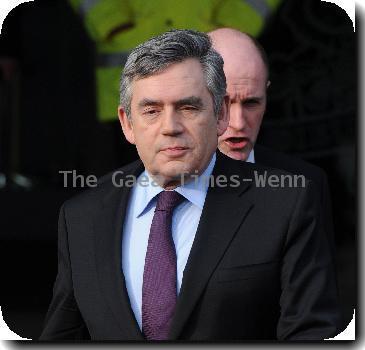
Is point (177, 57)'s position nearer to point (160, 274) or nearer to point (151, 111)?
point (151, 111)

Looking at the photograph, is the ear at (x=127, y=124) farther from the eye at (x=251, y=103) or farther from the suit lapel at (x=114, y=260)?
the eye at (x=251, y=103)

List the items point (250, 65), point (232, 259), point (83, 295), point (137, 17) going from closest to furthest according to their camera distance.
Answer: point (232, 259) < point (83, 295) < point (250, 65) < point (137, 17)

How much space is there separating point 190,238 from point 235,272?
0.70ft

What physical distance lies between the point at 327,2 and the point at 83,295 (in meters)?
1.74

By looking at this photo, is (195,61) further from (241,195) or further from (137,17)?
(137,17)

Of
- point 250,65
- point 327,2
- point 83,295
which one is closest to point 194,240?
point 83,295

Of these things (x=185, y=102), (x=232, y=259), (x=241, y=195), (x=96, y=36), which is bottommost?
(x=232, y=259)

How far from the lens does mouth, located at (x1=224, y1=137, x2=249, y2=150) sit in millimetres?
2746

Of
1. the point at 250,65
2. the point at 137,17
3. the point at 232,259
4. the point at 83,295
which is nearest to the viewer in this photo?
the point at 232,259

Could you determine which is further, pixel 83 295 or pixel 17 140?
pixel 17 140

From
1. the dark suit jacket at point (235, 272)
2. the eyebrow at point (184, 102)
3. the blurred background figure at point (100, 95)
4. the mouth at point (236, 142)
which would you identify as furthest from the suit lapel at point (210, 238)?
the blurred background figure at point (100, 95)

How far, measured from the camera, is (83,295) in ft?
7.70

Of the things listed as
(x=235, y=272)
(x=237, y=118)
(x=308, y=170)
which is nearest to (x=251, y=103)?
(x=237, y=118)

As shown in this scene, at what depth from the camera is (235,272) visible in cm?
218
